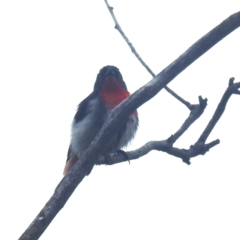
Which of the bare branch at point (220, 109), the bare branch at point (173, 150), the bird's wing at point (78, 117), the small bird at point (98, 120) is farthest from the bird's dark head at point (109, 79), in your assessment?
the bare branch at point (220, 109)

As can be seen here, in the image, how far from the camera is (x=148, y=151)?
14.0ft

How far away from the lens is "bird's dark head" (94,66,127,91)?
7168 millimetres

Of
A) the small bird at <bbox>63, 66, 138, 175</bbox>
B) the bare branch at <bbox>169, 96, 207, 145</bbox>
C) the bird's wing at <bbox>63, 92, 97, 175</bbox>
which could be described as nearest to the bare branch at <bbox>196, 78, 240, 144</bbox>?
the bare branch at <bbox>169, 96, 207, 145</bbox>

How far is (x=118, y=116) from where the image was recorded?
3.24 meters

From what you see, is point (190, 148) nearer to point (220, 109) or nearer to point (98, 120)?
point (220, 109)

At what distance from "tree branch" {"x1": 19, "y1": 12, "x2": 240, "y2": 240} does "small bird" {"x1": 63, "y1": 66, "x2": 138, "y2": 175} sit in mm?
2997

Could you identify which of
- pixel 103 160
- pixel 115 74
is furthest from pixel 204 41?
pixel 115 74

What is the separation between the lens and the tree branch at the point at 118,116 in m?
3.04

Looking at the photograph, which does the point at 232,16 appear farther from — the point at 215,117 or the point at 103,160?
the point at 103,160

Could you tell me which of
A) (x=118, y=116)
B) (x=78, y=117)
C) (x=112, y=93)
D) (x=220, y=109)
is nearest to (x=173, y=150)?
(x=220, y=109)

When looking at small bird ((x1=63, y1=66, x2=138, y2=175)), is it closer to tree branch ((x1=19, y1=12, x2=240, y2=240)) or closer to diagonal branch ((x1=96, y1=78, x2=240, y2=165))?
diagonal branch ((x1=96, y1=78, x2=240, y2=165))

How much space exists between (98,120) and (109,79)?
933 millimetres

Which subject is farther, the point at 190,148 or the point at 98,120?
the point at 98,120

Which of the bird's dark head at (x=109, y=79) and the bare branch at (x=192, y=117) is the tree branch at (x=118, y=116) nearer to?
the bare branch at (x=192, y=117)
